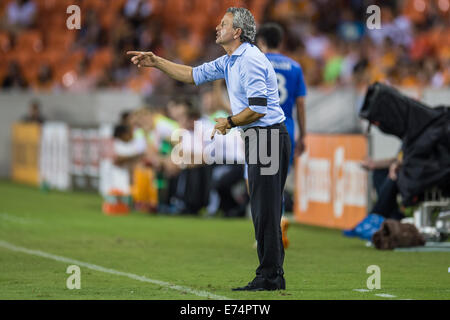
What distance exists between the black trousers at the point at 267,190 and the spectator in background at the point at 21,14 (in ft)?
68.9

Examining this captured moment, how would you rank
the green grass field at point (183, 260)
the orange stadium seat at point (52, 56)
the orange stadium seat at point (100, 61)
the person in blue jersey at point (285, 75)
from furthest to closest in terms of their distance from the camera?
the orange stadium seat at point (100, 61)
the orange stadium seat at point (52, 56)
the person in blue jersey at point (285, 75)
the green grass field at point (183, 260)

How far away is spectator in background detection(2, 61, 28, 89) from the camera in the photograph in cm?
2720

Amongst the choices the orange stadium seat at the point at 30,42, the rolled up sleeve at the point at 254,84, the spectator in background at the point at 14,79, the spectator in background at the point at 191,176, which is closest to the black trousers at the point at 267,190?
the rolled up sleeve at the point at 254,84

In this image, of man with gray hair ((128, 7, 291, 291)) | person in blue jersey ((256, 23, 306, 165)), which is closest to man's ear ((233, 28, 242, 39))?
man with gray hair ((128, 7, 291, 291))

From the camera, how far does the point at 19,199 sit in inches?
752

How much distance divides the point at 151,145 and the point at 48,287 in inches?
351

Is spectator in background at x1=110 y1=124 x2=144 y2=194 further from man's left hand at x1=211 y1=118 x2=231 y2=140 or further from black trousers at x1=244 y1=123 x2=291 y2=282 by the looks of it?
man's left hand at x1=211 y1=118 x2=231 y2=140

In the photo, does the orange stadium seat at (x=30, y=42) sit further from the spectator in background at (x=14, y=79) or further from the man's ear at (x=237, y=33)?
the man's ear at (x=237, y=33)

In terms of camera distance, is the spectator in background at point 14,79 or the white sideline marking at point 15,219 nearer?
the white sideline marking at point 15,219

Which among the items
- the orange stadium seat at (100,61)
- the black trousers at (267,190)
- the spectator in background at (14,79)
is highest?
the orange stadium seat at (100,61)

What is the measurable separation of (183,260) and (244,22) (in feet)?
10.7

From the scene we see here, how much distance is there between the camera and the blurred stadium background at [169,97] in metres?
14.6
